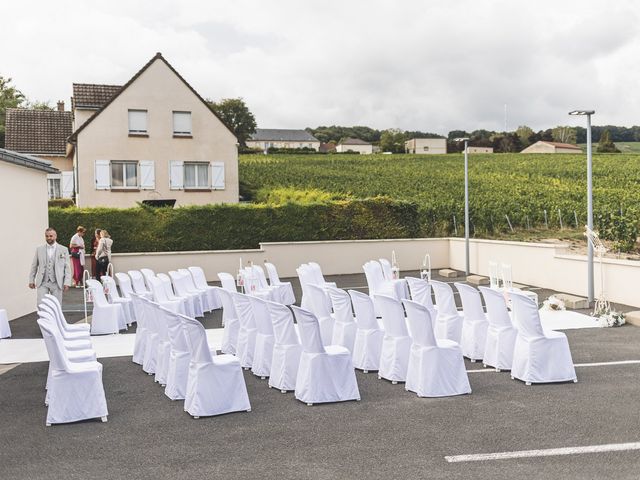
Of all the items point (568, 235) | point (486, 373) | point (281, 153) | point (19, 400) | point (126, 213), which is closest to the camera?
point (19, 400)

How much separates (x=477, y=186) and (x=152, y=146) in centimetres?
2372

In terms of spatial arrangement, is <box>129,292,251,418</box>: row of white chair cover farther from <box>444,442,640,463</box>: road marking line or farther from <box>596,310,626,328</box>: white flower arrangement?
<box>596,310,626,328</box>: white flower arrangement

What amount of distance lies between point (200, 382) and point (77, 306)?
11256 mm

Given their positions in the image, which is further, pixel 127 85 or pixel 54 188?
pixel 54 188

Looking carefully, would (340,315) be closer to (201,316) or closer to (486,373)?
(486,373)

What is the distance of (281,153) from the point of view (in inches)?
3093

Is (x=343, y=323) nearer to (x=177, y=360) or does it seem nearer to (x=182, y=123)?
(x=177, y=360)

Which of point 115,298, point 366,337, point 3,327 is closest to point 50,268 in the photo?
point 3,327

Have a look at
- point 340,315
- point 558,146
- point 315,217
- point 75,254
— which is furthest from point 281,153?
point 340,315

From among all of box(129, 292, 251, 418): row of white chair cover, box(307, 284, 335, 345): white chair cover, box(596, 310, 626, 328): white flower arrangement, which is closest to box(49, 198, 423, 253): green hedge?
box(596, 310, 626, 328): white flower arrangement

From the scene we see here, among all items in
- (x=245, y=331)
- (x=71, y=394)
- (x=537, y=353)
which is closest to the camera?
(x=71, y=394)

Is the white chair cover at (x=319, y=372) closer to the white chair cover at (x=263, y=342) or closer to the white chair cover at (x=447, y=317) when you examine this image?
the white chair cover at (x=263, y=342)

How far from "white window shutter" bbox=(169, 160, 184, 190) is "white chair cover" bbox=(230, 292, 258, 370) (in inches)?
883

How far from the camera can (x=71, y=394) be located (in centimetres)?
714
